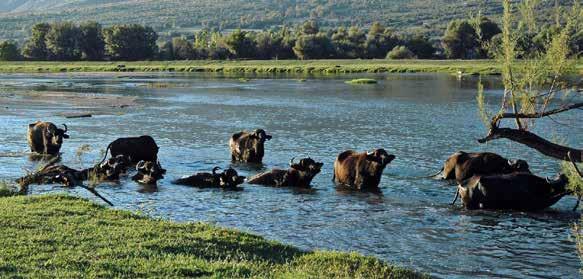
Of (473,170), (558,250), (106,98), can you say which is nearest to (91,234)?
(558,250)

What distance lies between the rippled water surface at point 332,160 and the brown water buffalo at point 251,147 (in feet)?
1.77

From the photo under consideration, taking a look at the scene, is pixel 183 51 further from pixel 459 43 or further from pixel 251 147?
pixel 251 147

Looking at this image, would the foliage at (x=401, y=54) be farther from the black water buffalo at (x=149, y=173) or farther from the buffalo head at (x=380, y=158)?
the black water buffalo at (x=149, y=173)

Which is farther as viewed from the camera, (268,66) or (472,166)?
(268,66)

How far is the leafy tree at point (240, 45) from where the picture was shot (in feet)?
417

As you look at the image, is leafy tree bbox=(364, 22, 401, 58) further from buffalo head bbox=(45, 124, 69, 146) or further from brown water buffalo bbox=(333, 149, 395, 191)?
brown water buffalo bbox=(333, 149, 395, 191)

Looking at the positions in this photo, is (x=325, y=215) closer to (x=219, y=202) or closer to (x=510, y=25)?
(x=219, y=202)

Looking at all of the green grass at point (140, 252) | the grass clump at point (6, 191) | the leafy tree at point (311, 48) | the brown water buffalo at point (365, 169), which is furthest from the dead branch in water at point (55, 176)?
the leafy tree at point (311, 48)

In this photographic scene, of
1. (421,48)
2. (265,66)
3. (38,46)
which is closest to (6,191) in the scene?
(265,66)

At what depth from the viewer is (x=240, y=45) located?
12775 cm

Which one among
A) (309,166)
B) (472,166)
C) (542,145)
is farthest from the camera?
(472,166)

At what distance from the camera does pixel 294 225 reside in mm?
17062

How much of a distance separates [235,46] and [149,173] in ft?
349

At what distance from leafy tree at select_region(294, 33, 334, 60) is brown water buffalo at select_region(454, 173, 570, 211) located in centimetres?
10540
